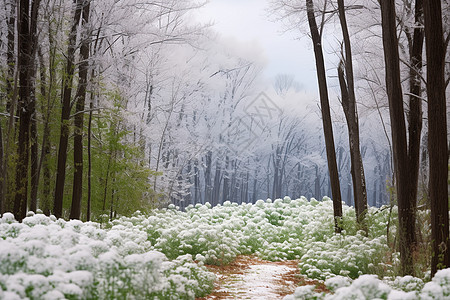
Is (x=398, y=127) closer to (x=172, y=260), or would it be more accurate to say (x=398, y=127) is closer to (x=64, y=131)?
(x=172, y=260)

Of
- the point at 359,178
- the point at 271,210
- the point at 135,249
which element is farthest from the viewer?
the point at 271,210

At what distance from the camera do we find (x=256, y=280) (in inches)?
281

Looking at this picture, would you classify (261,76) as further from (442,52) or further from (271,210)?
(442,52)

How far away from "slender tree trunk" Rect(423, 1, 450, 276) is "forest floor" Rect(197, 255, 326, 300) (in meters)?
Result: 1.80

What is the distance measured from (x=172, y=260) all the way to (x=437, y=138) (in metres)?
4.02

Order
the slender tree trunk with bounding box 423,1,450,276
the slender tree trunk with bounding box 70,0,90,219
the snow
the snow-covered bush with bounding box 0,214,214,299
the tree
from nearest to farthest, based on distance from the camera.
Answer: the snow-covered bush with bounding box 0,214,214,299
the slender tree trunk with bounding box 423,1,450,276
the snow
the tree
the slender tree trunk with bounding box 70,0,90,219

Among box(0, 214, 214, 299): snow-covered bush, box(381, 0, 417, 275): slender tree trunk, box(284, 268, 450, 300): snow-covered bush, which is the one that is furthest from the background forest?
box(0, 214, 214, 299): snow-covered bush

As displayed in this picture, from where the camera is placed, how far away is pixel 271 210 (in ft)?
48.0

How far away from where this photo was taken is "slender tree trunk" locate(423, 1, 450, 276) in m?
5.30

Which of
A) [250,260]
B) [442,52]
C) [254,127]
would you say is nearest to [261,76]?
[254,127]

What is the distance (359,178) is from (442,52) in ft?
18.5

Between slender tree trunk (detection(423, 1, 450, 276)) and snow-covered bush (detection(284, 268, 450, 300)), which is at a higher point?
slender tree trunk (detection(423, 1, 450, 276))

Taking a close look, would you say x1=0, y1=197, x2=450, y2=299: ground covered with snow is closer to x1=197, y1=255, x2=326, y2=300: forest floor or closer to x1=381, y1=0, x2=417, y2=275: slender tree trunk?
x1=197, y1=255, x2=326, y2=300: forest floor

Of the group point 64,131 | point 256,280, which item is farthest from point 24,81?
point 256,280
